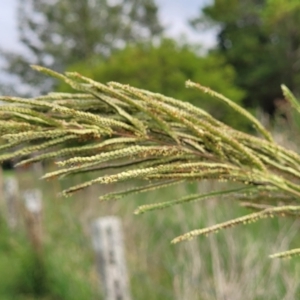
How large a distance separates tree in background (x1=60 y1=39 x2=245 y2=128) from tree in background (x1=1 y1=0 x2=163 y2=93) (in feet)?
35.2

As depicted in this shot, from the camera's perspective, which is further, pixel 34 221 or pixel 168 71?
pixel 168 71

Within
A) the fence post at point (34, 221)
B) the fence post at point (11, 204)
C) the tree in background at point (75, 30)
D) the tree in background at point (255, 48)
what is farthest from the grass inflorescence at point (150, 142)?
the tree in background at point (75, 30)

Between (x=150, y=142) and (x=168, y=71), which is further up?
(x=168, y=71)

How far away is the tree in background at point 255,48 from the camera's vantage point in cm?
1869

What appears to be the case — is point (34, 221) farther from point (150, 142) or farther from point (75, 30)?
point (75, 30)

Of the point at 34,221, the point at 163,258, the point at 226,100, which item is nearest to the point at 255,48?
the point at 34,221

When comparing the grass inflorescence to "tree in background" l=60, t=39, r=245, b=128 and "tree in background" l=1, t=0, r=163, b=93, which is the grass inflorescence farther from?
"tree in background" l=1, t=0, r=163, b=93

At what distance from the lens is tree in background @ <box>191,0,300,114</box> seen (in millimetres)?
18688

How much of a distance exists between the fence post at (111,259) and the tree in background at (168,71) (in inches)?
417

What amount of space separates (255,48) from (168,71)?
6247 millimetres

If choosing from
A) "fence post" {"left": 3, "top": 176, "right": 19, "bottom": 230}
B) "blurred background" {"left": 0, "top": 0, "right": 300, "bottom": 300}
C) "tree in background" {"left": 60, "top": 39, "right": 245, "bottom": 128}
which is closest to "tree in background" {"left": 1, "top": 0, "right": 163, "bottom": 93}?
"blurred background" {"left": 0, "top": 0, "right": 300, "bottom": 300}

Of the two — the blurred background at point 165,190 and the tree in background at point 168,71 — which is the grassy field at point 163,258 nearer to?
the blurred background at point 165,190

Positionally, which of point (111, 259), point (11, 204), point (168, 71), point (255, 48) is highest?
point (255, 48)

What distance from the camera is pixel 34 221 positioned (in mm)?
4691
